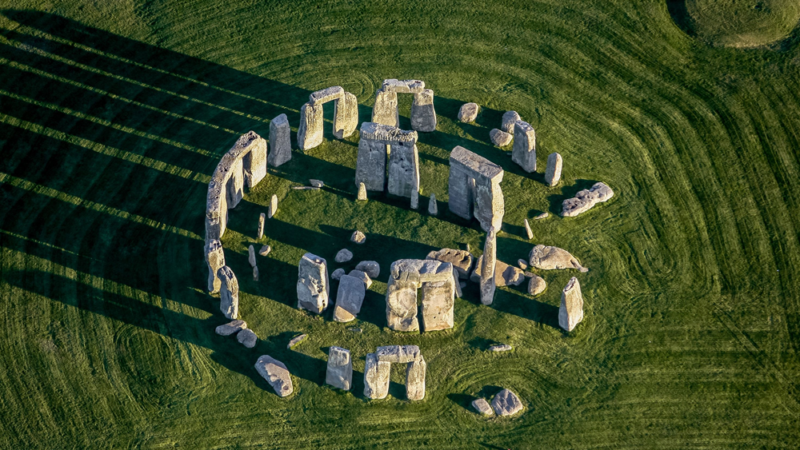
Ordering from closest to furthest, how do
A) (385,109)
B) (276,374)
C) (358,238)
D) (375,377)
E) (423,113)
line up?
1. (375,377)
2. (276,374)
3. (358,238)
4. (385,109)
5. (423,113)

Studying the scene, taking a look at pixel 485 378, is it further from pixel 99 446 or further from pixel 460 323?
pixel 99 446

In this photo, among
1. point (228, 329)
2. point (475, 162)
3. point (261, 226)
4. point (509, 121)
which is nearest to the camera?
point (228, 329)

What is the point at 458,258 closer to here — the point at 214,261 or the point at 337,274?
the point at 337,274

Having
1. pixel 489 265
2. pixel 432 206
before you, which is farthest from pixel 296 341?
pixel 432 206

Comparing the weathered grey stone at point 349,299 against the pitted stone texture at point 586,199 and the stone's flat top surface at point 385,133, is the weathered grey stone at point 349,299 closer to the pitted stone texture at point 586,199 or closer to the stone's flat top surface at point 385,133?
the stone's flat top surface at point 385,133

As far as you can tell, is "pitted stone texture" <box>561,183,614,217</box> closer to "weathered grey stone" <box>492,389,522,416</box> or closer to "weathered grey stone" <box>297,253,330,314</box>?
"weathered grey stone" <box>492,389,522,416</box>

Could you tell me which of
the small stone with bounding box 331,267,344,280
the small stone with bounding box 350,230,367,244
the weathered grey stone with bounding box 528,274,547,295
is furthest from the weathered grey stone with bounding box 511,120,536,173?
the small stone with bounding box 331,267,344,280
